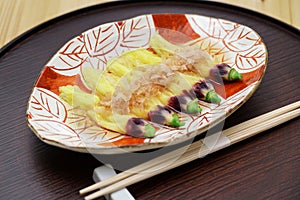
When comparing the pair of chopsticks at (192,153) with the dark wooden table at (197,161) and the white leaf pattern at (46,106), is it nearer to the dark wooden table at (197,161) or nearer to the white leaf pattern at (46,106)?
the dark wooden table at (197,161)

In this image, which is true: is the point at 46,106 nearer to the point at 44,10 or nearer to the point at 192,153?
the point at 192,153

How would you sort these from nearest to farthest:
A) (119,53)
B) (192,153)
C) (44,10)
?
1. (192,153)
2. (119,53)
3. (44,10)

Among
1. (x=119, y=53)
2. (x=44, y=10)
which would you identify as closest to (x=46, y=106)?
(x=119, y=53)

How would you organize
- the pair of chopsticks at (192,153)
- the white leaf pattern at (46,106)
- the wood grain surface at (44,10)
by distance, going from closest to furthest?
the pair of chopsticks at (192,153)
the white leaf pattern at (46,106)
the wood grain surface at (44,10)

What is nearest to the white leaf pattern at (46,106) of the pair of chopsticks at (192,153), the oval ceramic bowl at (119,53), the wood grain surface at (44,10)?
the oval ceramic bowl at (119,53)

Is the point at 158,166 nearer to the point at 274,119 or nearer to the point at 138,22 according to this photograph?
the point at 274,119

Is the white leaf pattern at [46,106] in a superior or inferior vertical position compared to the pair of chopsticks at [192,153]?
superior
